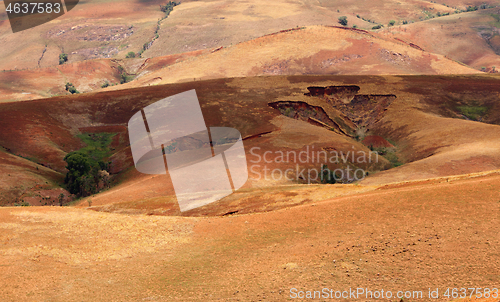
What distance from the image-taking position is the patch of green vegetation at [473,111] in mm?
52906

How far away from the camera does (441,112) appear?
53.3 meters

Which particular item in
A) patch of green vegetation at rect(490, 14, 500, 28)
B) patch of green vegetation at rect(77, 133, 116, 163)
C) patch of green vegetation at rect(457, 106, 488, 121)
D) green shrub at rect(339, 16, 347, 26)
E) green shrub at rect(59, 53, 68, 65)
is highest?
green shrub at rect(339, 16, 347, 26)

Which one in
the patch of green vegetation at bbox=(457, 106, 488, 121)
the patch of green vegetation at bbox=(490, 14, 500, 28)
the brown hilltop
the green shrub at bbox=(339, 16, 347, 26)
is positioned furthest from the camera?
the green shrub at bbox=(339, 16, 347, 26)

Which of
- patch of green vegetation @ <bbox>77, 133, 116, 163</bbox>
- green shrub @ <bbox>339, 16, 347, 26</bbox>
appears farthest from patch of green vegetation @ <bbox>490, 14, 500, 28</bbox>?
patch of green vegetation @ <bbox>77, 133, 116, 163</bbox>

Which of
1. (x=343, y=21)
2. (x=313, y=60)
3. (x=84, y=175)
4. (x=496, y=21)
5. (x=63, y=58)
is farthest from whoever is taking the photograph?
(x=343, y=21)

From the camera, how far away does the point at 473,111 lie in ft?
177

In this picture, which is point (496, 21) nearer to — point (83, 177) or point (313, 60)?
point (313, 60)

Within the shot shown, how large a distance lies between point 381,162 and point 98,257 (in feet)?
99.5

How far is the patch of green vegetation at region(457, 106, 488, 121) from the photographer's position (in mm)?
52906

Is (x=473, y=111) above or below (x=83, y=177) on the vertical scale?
below

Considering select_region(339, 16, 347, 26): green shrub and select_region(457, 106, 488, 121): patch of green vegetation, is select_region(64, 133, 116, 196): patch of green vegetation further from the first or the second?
select_region(339, 16, 347, 26): green shrub

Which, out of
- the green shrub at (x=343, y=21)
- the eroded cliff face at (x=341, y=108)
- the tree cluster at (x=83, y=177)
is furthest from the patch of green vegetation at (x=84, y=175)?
the green shrub at (x=343, y=21)

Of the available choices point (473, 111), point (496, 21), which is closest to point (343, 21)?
point (496, 21)

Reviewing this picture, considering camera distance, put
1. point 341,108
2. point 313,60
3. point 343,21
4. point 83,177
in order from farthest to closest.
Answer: point 343,21, point 313,60, point 341,108, point 83,177
